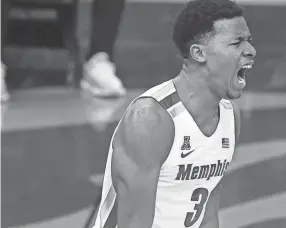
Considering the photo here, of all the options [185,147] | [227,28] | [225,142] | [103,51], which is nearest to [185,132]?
[185,147]

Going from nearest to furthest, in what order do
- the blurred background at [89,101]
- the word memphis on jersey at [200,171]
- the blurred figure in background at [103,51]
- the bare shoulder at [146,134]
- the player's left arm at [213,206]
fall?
the bare shoulder at [146,134] → the word memphis on jersey at [200,171] → the player's left arm at [213,206] → the blurred background at [89,101] → the blurred figure in background at [103,51]

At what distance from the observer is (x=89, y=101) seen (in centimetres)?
534

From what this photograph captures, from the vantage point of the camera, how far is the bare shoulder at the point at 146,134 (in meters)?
1.65

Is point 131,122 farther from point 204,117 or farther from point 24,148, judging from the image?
point 24,148

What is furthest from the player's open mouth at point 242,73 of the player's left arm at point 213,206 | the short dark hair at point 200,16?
the player's left arm at point 213,206

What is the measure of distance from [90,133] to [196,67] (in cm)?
263

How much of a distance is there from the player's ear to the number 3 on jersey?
12.1 inches

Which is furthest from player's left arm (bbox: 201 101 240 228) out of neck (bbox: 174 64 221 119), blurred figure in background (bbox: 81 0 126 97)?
blurred figure in background (bbox: 81 0 126 97)

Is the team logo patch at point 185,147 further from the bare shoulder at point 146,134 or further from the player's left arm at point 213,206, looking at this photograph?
the player's left arm at point 213,206

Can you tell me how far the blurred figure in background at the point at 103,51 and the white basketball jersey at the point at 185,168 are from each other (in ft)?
11.8

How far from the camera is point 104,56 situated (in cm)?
561

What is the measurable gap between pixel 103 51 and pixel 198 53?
395 cm

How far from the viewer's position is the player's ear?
1.72m

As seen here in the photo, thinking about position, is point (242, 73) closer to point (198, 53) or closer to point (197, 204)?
point (198, 53)
